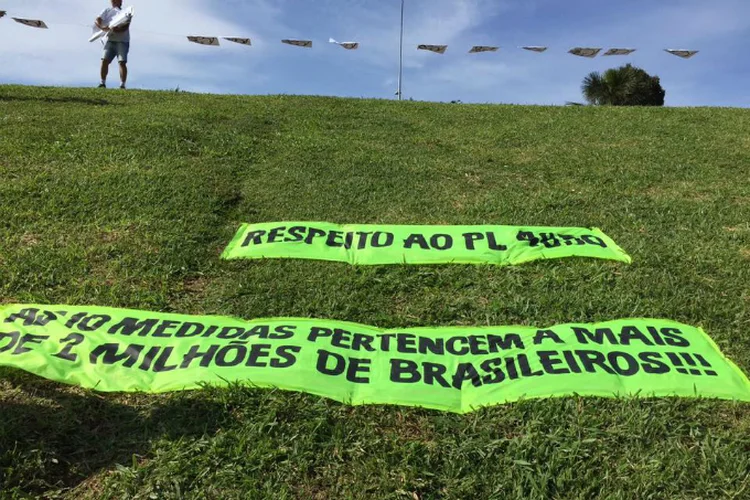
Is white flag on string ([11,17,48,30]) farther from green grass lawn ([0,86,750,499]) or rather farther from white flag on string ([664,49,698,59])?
white flag on string ([664,49,698,59])

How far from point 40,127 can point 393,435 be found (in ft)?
23.3

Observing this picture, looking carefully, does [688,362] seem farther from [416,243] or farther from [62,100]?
[62,100]

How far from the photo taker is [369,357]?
9.53 ft

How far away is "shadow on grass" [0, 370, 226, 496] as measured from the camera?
2.20 meters

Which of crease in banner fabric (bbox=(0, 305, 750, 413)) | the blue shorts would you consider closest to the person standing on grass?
the blue shorts

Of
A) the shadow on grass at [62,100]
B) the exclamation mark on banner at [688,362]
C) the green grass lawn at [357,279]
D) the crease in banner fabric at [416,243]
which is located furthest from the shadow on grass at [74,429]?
the shadow on grass at [62,100]

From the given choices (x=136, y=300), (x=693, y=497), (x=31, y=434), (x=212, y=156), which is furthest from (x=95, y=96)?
(x=693, y=497)

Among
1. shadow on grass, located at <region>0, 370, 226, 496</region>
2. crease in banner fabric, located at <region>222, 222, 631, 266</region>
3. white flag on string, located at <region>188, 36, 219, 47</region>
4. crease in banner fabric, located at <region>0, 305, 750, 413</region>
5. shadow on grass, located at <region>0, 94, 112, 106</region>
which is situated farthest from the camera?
white flag on string, located at <region>188, 36, 219, 47</region>

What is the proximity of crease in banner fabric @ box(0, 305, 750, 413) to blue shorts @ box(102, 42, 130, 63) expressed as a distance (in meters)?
8.40

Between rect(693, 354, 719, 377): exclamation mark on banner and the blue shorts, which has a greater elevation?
the blue shorts

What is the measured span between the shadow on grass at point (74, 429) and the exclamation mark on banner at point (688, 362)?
240 cm

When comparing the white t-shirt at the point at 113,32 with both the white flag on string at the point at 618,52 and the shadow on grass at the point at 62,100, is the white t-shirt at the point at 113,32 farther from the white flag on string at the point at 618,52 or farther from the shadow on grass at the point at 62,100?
the white flag on string at the point at 618,52

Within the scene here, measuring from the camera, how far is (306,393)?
8.66 feet

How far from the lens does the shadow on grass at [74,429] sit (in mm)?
2197
